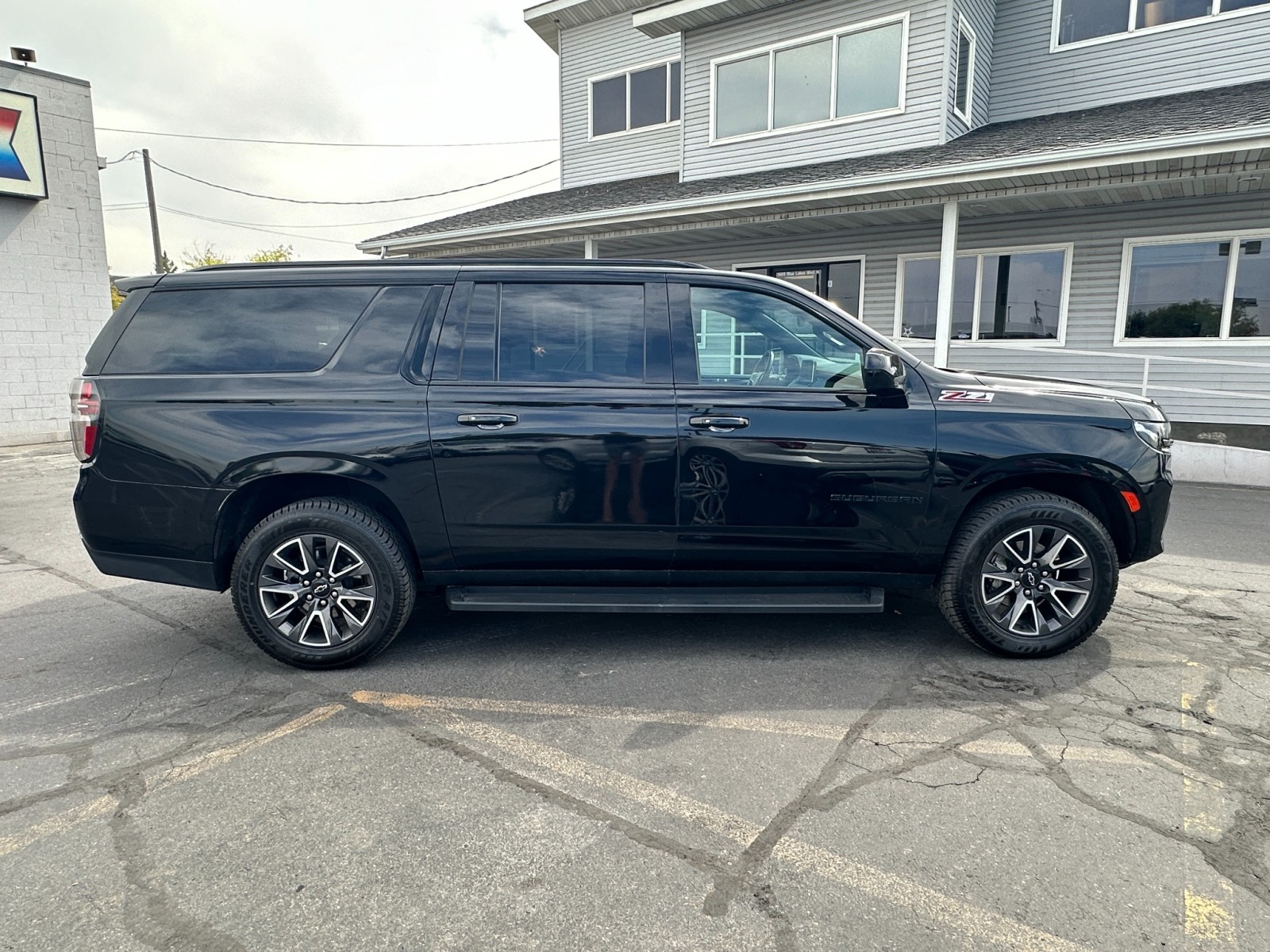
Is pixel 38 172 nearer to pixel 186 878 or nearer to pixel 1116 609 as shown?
pixel 186 878

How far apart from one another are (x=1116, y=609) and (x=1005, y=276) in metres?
8.63

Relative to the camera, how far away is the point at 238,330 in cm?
382

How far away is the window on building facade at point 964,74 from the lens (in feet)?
38.4

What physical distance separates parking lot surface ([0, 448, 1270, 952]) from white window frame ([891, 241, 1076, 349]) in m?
8.17

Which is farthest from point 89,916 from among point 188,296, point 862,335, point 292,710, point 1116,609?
point 1116,609

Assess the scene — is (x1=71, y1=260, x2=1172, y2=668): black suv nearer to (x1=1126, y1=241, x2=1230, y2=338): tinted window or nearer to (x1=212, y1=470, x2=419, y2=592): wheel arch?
(x1=212, y1=470, x2=419, y2=592): wheel arch

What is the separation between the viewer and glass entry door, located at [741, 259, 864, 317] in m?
13.1

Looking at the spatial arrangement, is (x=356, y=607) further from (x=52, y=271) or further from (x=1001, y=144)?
(x=52, y=271)

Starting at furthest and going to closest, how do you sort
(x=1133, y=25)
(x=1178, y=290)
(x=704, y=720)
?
(x=1133, y=25)
(x=1178, y=290)
(x=704, y=720)

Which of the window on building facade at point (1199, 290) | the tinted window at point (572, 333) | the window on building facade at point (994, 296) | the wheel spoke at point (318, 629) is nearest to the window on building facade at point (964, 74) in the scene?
the window on building facade at point (994, 296)

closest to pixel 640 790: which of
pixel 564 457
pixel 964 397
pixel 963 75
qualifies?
pixel 564 457

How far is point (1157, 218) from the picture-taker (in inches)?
419

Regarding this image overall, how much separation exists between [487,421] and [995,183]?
348 inches

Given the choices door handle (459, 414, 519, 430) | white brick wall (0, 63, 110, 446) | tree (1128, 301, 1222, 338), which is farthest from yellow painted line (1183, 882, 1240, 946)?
white brick wall (0, 63, 110, 446)
